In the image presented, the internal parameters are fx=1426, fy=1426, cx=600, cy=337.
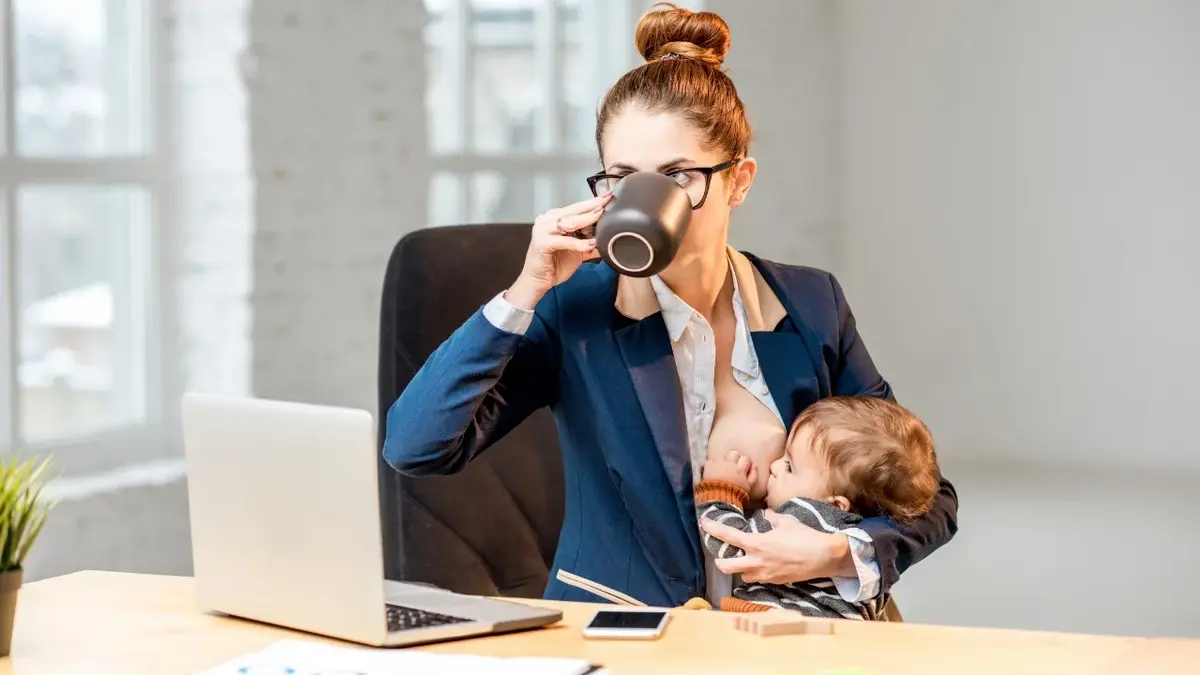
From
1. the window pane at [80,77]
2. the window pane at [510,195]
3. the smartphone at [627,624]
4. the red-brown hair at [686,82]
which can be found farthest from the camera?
the window pane at [510,195]

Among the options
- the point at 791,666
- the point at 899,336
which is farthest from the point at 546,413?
the point at 899,336

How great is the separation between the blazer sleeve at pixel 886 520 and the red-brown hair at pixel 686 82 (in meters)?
0.33

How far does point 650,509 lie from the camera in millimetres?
1941

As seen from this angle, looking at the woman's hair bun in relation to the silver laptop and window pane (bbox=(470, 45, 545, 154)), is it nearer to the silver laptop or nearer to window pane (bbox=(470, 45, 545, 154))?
the silver laptop

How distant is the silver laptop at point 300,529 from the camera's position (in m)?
1.36

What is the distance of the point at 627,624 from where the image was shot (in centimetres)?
145

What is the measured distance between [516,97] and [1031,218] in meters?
2.29

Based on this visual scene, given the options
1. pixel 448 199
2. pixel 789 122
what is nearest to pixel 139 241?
pixel 448 199

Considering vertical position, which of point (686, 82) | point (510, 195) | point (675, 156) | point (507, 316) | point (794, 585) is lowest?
point (794, 585)

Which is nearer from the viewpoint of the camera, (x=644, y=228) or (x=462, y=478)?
(x=644, y=228)

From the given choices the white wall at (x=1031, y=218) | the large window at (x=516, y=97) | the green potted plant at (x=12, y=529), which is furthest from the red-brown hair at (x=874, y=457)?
the white wall at (x=1031, y=218)

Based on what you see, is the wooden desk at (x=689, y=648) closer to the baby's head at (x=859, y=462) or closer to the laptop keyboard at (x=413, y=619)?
the laptop keyboard at (x=413, y=619)

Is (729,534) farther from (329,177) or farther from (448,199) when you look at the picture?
(448,199)

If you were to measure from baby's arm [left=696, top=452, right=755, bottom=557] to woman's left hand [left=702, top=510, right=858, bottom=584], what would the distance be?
0.21 feet
